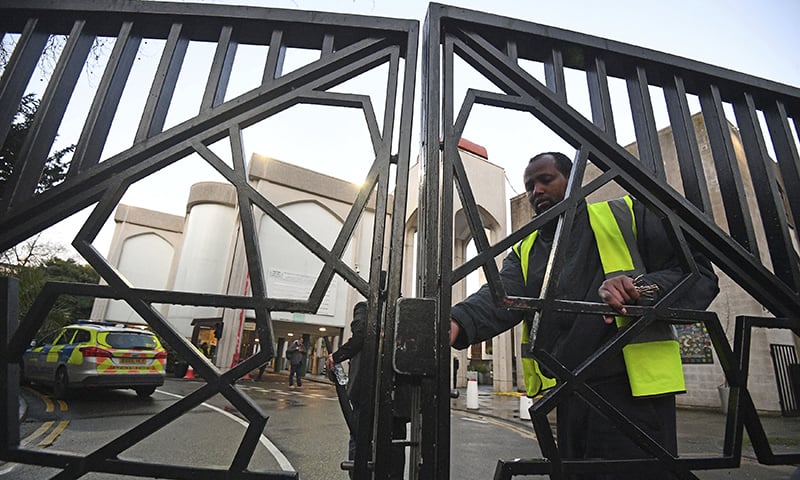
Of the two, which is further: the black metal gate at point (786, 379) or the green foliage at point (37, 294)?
the green foliage at point (37, 294)

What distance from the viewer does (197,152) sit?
4.44 feet

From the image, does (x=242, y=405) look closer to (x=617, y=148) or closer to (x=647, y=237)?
(x=617, y=148)

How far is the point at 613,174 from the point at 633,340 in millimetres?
604

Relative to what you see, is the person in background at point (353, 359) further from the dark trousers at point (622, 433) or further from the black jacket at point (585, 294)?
the dark trousers at point (622, 433)

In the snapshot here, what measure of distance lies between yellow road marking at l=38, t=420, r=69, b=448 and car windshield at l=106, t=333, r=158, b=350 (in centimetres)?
286

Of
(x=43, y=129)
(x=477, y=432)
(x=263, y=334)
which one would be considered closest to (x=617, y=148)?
(x=263, y=334)

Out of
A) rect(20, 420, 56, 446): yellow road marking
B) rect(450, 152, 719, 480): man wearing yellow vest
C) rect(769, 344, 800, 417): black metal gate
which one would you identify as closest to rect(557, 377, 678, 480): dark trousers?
rect(450, 152, 719, 480): man wearing yellow vest

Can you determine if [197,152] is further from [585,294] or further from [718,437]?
[718,437]

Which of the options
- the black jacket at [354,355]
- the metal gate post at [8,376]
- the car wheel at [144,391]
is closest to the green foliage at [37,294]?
the metal gate post at [8,376]

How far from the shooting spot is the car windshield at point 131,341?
8.54 meters

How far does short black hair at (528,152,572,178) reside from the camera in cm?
211

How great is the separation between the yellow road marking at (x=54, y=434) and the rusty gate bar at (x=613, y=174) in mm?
5430

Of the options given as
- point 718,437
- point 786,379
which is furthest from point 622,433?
point 786,379

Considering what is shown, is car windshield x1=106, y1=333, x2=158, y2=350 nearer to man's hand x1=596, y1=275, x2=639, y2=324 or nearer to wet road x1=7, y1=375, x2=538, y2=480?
wet road x1=7, y1=375, x2=538, y2=480
